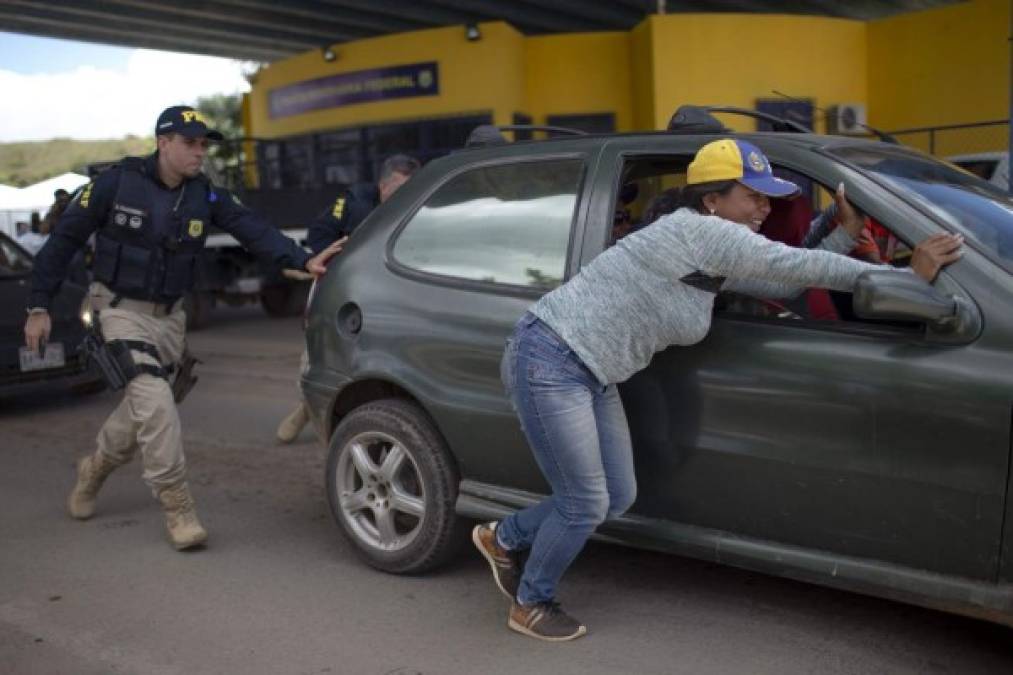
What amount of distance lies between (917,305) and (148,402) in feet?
10.4

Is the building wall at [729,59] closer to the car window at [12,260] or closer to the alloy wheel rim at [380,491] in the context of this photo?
the car window at [12,260]

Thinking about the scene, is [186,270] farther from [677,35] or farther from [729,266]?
[677,35]

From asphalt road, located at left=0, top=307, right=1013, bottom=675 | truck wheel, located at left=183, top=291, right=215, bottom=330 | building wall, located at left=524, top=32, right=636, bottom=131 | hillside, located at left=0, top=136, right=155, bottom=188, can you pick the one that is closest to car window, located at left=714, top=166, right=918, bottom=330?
asphalt road, located at left=0, top=307, right=1013, bottom=675

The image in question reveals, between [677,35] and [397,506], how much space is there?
43.4 ft

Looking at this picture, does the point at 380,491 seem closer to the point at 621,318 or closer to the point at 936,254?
the point at 621,318

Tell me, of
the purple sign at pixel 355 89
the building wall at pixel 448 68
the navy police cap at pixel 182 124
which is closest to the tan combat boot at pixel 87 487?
the navy police cap at pixel 182 124

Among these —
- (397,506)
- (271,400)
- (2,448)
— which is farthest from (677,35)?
(397,506)

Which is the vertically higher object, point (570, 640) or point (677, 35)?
point (677, 35)

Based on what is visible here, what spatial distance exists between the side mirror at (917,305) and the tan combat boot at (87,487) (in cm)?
367

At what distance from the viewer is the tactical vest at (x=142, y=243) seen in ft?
15.2

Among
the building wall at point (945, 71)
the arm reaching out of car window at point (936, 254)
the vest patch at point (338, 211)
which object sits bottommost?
the arm reaching out of car window at point (936, 254)

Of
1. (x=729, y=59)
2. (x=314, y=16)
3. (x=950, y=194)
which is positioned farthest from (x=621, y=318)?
(x=314, y=16)

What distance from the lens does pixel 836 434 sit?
121 inches

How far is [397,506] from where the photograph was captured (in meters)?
4.15
